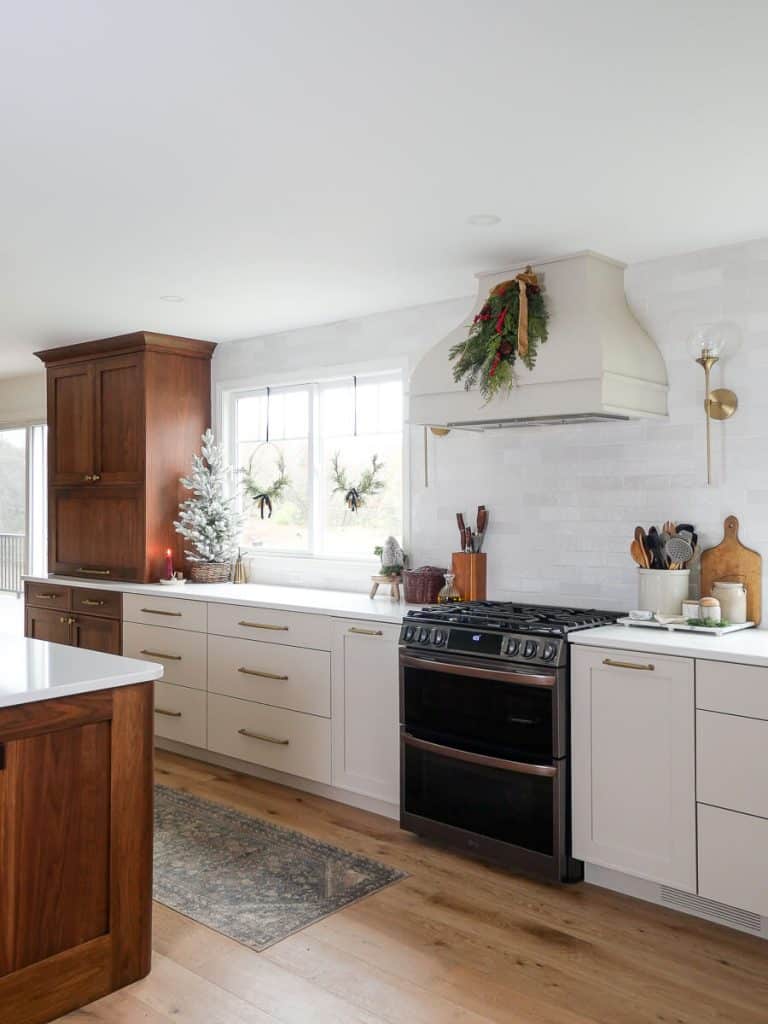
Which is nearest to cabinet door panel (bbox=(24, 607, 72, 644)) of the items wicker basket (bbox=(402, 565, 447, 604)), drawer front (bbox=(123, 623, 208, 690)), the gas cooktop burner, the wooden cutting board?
drawer front (bbox=(123, 623, 208, 690))

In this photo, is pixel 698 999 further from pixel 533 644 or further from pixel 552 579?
pixel 552 579

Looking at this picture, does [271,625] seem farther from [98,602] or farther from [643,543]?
[643,543]

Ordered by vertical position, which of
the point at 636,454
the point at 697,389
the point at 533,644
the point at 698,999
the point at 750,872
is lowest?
the point at 698,999

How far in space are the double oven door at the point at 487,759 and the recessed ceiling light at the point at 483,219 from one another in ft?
5.28

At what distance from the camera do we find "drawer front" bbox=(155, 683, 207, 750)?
4664 mm

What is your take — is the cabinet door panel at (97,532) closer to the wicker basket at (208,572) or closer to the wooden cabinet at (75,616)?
the wooden cabinet at (75,616)

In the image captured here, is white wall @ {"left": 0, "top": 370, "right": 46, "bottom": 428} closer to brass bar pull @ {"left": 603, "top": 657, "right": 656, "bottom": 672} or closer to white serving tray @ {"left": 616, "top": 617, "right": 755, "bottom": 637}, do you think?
white serving tray @ {"left": 616, "top": 617, "right": 755, "bottom": 637}

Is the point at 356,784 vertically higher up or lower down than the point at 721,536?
lower down

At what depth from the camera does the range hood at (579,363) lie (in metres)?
3.38

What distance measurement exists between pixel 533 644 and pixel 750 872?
3.24ft

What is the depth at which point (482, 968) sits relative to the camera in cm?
267

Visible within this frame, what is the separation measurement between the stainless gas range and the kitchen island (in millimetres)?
1271

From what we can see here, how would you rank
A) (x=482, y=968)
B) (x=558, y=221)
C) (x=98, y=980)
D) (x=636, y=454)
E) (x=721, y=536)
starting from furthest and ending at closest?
(x=636, y=454) → (x=721, y=536) → (x=558, y=221) → (x=482, y=968) → (x=98, y=980)

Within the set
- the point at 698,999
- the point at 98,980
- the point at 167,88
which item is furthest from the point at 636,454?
the point at 98,980
